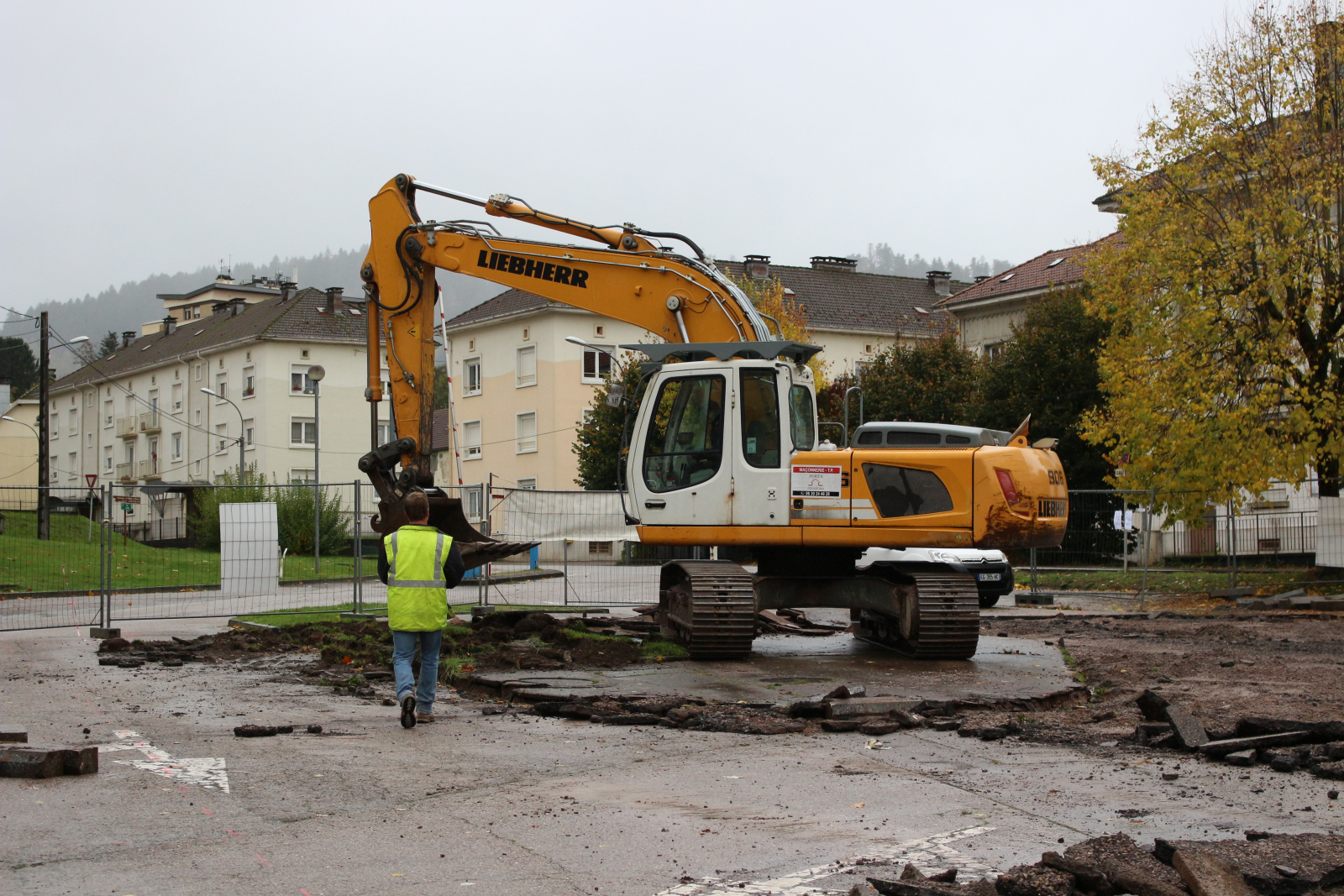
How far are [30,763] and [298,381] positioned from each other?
206ft

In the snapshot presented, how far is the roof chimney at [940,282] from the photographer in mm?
62188

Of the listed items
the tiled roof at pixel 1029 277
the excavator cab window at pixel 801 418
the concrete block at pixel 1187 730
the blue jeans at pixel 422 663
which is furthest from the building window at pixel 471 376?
the concrete block at pixel 1187 730

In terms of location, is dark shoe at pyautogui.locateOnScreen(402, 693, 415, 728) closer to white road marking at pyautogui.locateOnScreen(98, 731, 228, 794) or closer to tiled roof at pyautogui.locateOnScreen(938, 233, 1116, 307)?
white road marking at pyautogui.locateOnScreen(98, 731, 228, 794)

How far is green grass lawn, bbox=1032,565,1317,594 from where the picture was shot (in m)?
23.8

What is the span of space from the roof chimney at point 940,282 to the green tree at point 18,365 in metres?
72.0

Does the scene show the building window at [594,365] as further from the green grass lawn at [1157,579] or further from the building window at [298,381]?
the green grass lawn at [1157,579]

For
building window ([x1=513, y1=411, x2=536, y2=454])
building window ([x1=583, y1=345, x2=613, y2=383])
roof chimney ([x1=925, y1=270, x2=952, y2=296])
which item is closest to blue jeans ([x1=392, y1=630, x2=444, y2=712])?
building window ([x1=583, y1=345, x2=613, y2=383])

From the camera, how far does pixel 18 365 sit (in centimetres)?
10631

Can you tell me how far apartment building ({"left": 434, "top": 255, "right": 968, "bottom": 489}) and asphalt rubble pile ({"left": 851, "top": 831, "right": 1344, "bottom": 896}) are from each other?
45.0 meters

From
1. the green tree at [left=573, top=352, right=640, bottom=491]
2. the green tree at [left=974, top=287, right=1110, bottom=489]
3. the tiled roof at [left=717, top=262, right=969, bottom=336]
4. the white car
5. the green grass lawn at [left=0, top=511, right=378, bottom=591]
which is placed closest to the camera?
the white car

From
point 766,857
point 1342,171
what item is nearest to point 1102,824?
point 766,857

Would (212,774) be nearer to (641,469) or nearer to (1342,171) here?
(641,469)

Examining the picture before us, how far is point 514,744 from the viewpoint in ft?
27.3

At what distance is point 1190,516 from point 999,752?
17759 millimetres
